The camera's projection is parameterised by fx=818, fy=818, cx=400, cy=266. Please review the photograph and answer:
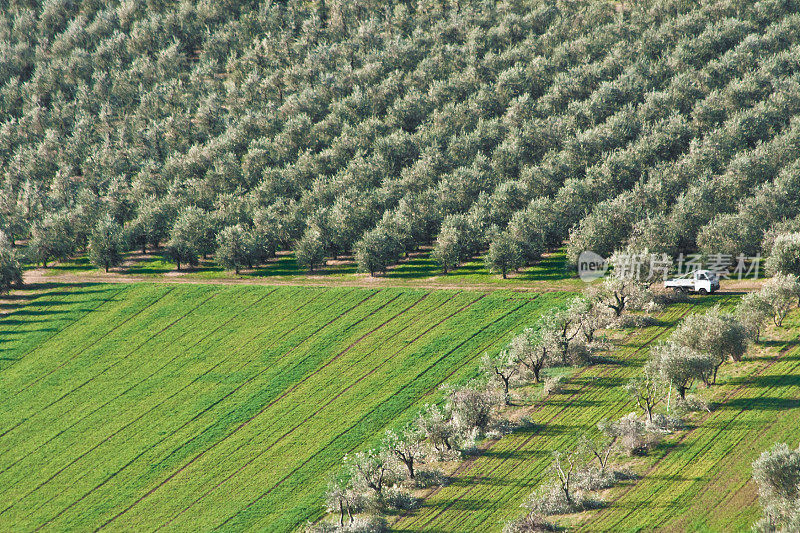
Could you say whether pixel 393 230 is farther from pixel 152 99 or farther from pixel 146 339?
pixel 152 99

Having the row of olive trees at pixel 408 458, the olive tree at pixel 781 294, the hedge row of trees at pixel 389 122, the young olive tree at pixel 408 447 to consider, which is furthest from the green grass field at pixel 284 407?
the hedge row of trees at pixel 389 122

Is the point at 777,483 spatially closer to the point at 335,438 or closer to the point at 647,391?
the point at 647,391

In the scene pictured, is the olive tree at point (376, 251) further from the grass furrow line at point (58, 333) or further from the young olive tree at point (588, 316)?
the grass furrow line at point (58, 333)

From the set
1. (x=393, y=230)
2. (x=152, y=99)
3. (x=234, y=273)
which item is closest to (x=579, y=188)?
(x=393, y=230)

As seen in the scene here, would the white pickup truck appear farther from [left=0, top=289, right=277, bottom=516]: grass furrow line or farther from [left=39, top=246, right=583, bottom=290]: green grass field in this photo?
[left=0, top=289, right=277, bottom=516]: grass furrow line

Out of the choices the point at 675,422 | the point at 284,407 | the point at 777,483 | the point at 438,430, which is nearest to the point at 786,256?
the point at 675,422
